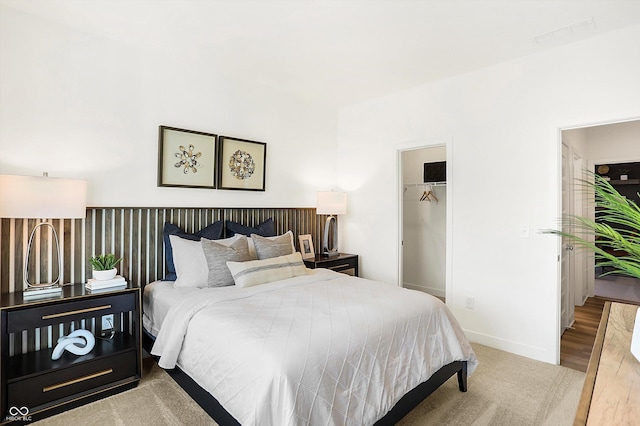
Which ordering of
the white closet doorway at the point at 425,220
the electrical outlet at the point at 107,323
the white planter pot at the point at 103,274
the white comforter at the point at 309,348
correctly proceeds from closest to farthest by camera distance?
the white comforter at the point at 309,348 → the white planter pot at the point at 103,274 → the electrical outlet at the point at 107,323 → the white closet doorway at the point at 425,220

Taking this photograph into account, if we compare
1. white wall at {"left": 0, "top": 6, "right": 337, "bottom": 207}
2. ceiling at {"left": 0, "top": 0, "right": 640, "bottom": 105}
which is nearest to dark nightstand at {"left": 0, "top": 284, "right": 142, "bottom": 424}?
white wall at {"left": 0, "top": 6, "right": 337, "bottom": 207}

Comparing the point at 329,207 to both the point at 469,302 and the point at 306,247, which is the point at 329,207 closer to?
the point at 306,247

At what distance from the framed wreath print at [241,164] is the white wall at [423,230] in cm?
247

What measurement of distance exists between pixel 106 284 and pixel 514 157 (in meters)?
3.59

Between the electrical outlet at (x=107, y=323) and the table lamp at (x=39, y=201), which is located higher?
the table lamp at (x=39, y=201)

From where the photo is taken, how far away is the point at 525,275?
10.6 ft

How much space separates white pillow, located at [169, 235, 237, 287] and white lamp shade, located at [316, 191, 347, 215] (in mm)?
1665

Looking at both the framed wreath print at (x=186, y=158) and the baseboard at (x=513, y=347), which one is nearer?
the baseboard at (x=513, y=347)

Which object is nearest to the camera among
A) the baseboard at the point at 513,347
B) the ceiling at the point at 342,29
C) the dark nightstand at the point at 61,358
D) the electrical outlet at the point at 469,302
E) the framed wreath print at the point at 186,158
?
the dark nightstand at the point at 61,358

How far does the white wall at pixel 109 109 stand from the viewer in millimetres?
2516

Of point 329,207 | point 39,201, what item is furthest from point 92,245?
point 329,207

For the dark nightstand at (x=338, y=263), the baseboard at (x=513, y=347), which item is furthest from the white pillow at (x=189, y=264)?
the baseboard at (x=513, y=347)

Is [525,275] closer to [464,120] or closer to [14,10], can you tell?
[464,120]

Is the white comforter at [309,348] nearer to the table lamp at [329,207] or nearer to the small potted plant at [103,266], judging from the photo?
the small potted plant at [103,266]
